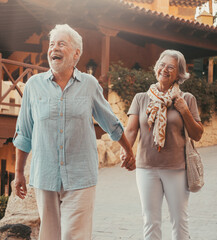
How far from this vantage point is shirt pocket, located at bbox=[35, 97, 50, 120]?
2561 millimetres

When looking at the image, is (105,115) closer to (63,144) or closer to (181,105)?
(63,144)

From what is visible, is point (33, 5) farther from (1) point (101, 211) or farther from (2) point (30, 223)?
(2) point (30, 223)

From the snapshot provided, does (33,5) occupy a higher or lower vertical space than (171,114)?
higher

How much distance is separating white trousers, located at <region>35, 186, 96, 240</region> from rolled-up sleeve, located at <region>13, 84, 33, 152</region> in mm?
321

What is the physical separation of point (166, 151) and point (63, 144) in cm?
105

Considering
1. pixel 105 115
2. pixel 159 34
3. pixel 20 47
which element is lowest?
pixel 105 115

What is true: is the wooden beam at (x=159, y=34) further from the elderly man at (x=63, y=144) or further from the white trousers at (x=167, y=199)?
the elderly man at (x=63, y=144)

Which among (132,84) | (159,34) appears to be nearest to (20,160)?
(132,84)

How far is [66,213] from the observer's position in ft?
8.30

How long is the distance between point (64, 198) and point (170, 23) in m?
12.0

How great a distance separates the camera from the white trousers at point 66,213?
2.52m

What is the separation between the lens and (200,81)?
1328 centimetres

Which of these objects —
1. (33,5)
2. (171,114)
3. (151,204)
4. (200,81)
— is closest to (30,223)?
(151,204)

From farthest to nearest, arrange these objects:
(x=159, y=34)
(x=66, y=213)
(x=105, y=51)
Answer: (x=159, y=34), (x=105, y=51), (x=66, y=213)
